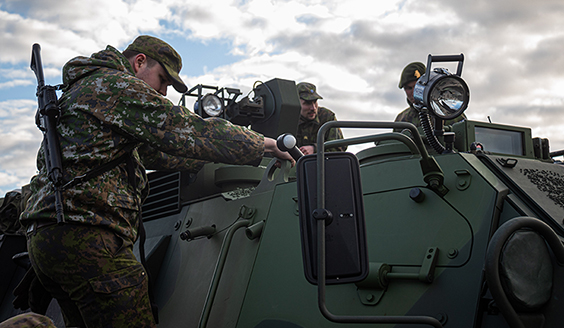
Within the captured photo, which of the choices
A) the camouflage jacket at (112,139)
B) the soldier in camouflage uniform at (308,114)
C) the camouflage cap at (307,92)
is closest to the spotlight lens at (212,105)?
the camouflage jacket at (112,139)

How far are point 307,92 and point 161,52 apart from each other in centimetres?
407

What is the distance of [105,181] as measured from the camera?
2.48 m

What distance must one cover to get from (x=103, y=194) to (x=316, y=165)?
1220mm

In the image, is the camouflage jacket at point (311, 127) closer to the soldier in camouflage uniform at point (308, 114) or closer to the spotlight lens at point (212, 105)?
the soldier in camouflage uniform at point (308, 114)

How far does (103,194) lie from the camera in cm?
244

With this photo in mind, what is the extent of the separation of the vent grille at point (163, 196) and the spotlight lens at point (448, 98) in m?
1.98

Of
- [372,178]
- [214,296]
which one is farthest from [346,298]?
[214,296]

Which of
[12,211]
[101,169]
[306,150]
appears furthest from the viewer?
[12,211]

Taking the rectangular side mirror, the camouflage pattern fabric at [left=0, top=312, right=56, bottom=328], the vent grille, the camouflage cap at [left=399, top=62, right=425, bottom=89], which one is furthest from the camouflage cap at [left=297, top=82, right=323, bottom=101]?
the camouflage pattern fabric at [left=0, top=312, right=56, bottom=328]

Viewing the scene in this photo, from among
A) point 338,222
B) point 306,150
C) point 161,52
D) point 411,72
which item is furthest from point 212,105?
point 338,222

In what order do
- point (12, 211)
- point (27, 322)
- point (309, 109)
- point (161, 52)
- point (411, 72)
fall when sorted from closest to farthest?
point (27, 322), point (161, 52), point (12, 211), point (411, 72), point (309, 109)

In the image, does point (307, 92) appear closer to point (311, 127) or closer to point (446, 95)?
point (311, 127)

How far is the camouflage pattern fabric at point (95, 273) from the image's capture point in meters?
2.27

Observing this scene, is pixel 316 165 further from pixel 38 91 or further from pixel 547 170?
pixel 38 91
